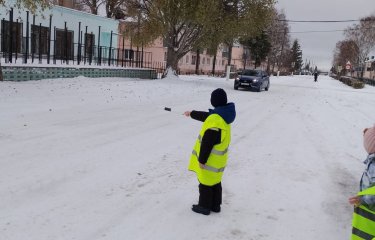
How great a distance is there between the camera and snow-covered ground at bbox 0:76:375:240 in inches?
171

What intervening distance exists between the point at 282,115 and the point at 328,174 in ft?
24.2

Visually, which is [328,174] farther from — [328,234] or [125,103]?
[125,103]

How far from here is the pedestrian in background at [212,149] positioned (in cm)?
448

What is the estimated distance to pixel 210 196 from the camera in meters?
4.76

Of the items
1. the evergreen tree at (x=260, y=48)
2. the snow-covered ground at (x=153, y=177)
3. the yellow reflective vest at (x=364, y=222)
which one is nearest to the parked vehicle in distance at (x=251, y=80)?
the snow-covered ground at (x=153, y=177)

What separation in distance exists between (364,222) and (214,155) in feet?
Result: 5.84

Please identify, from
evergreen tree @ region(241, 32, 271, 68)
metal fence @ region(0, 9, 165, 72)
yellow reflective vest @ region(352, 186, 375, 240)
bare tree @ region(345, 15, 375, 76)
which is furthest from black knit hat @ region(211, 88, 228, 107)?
bare tree @ region(345, 15, 375, 76)

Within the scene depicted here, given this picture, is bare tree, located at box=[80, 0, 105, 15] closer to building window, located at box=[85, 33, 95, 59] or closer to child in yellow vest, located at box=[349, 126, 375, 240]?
building window, located at box=[85, 33, 95, 59]

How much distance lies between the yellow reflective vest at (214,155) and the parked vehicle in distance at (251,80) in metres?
21.2

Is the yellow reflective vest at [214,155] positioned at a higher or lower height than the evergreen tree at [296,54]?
lower

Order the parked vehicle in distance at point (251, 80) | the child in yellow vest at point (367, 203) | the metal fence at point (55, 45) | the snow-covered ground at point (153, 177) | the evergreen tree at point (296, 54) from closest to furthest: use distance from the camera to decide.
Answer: the child in yellow vest at point (367, 203), the snow-covered ground at point (153, 177), the metal fence at point (55, 45), the parked vehicle in distance at point (251, 80), the evergreen tree at point (296, 54)

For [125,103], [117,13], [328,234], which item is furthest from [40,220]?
[117,13]

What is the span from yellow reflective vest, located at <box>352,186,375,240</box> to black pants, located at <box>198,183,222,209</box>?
1.79 m

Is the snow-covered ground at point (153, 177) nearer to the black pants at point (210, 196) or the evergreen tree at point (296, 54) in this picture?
the black pants at point (210, 196)
